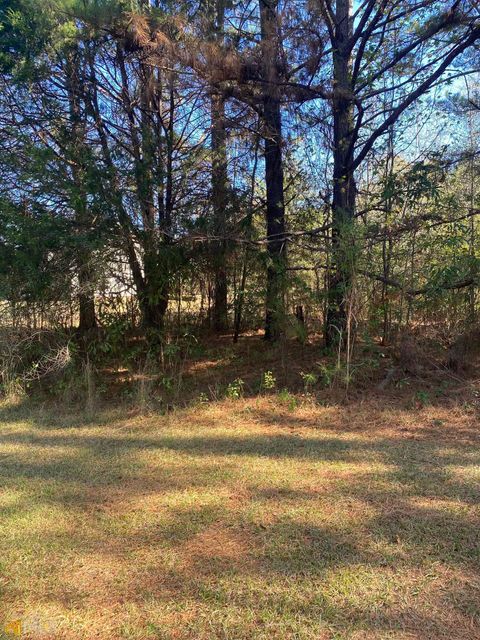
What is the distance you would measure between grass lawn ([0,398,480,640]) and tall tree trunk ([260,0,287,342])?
305 cm

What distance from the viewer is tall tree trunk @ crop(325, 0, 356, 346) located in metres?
6.63

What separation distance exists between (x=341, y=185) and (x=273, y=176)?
1442mm

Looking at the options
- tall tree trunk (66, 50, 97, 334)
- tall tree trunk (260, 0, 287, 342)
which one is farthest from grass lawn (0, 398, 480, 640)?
tall tree trunk (260, 0, 287, 342)

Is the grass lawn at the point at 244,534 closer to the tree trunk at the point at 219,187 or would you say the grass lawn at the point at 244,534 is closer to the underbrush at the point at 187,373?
the underbrush at the point at 187,373

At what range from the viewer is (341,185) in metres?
8.13

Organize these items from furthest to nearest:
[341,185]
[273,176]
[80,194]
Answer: [273,176]
[341,185]
[80,194]

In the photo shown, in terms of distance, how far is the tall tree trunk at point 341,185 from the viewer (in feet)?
21.8

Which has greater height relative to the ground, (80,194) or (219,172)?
(219,172)

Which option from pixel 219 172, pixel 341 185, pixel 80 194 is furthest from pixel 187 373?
pixel 341 185

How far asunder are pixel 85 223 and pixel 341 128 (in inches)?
176

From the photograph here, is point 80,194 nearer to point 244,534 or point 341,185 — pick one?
point 341,185

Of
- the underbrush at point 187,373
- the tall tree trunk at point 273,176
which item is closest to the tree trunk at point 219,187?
the tall tree trunk at point 273,176

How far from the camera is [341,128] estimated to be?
26.3ft

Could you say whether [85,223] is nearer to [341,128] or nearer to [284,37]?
[284,37]
